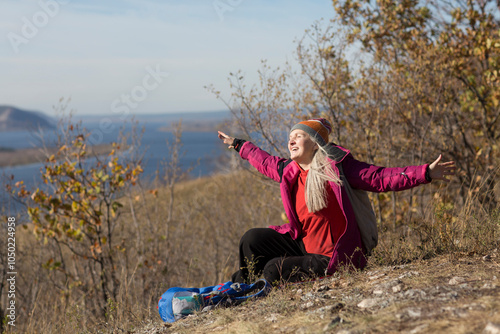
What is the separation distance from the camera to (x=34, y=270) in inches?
368

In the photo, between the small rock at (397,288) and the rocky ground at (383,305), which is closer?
the rocky ground at (383,305)

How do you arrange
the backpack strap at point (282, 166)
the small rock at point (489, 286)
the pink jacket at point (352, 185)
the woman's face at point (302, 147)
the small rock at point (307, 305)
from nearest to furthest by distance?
the small rock at point (489, 286)
the small rock at point (307, 305)
the pink jacket at point (352, 185)
the woman's face at point (302, 147)
the backpack strap at point (282, 166)

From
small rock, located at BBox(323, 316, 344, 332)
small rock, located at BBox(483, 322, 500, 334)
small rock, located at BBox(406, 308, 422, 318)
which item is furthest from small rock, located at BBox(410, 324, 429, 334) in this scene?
small rock, located at BBox(323, 316, 344, 332)

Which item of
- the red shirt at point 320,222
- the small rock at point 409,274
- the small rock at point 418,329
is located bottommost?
the small rock at point 409,274

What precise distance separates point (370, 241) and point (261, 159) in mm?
1167

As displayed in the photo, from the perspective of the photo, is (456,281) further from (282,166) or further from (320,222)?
(282,166)

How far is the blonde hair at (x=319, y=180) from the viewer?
12.9ft

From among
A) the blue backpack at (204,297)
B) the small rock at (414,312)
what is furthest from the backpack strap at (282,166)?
the small rock at (414,312)

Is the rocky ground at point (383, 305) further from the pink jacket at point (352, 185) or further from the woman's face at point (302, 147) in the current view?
the woman's face at point (302, 147)

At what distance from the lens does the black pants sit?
410 centimetres

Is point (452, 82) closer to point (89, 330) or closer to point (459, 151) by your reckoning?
point (459, 151)

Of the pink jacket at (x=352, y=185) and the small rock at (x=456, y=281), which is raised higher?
the pink jacket at (x=352, y=185)

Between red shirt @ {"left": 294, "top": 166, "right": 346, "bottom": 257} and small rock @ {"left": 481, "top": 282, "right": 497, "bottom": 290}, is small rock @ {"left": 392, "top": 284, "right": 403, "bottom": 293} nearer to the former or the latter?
small rock @ {"left": 481, "top": 282, "right": 497, "bottom": 290}

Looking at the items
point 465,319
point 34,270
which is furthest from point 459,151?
point 34,270
